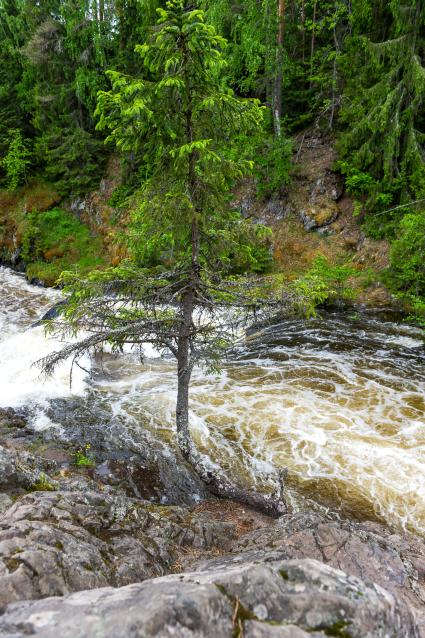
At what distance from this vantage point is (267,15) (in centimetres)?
1589

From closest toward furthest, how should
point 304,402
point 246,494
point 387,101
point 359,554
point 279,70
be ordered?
point 359,554 < point 246,494 < point 304,402 < point 387,101 < point 279,70

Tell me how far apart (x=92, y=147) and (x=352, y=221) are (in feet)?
48.4

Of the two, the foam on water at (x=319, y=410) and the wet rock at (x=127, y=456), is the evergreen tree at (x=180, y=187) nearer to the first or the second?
the wet rock at (x=127, y=456)

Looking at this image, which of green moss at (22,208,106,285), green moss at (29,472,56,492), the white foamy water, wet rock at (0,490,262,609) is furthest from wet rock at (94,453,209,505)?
green moss at (22,208,106,285)

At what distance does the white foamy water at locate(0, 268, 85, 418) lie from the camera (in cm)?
1015

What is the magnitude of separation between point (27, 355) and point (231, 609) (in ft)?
38.8

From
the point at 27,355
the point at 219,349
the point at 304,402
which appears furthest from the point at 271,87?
the point at 219,349

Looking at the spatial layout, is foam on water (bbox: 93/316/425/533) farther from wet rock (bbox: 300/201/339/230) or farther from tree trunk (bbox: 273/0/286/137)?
tree trunk (bbox: 273/0/286/137)

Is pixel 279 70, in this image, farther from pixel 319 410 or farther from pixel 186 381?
pixel 186 381

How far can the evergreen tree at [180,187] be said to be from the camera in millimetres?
5262

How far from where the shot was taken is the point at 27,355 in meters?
12.4

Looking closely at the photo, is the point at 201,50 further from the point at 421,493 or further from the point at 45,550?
the point at 421,493

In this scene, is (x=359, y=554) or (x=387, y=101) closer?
(x=359, y=554)

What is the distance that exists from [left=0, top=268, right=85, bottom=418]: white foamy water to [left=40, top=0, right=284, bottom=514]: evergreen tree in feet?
7.95
